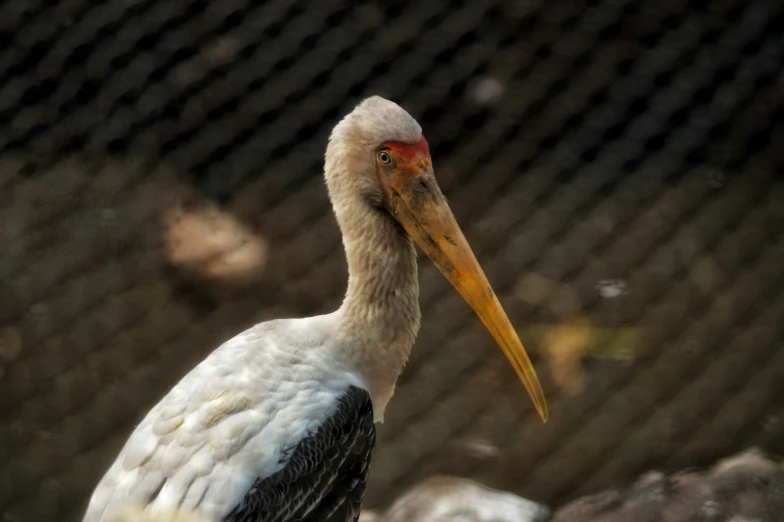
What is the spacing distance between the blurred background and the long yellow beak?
55 centimetres

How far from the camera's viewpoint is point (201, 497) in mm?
1110

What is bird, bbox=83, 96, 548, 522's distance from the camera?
44.4 inches

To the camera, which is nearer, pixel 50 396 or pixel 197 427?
pixel 197 427

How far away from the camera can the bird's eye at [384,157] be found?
4.11 feet

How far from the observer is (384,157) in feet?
4.13

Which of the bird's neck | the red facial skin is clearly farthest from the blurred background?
the red facial skin

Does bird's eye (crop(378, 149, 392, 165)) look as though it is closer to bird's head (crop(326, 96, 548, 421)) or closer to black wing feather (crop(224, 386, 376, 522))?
bird's head (crop(326, 96, 548, 421))

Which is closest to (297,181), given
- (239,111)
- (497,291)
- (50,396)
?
(239,111)

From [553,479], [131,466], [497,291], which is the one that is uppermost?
[131,466]

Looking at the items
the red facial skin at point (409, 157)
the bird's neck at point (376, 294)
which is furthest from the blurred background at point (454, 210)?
the red facial skin at point (409, 157)

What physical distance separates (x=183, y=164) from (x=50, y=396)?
50cm

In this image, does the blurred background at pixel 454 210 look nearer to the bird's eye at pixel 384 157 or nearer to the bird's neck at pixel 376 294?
the bird's neck at pixel 376 294

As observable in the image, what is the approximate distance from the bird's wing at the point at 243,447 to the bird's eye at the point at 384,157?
26cm

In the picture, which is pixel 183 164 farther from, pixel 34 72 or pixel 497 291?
pixel 497 291
